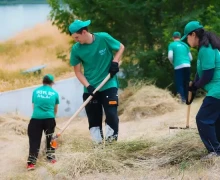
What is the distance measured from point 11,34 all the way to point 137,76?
709cm

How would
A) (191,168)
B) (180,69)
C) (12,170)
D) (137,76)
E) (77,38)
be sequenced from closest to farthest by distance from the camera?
(191,168) < (77,38) < (12,170) < (180,69) < (137,76)

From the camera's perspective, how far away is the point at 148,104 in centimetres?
998

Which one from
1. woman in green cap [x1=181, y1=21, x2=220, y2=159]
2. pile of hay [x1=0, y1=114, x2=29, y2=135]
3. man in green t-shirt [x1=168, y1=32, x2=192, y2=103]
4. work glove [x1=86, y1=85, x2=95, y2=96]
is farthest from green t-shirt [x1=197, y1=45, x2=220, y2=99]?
pile of hay [x1=0, y1=114, x2=29, y2=135]

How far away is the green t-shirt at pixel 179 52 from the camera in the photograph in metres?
9.75

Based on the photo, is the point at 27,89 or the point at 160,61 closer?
the point at 160,61

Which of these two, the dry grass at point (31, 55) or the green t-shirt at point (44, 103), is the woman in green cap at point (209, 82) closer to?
the green t-shirt at point (44, 103)

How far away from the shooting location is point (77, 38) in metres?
5.79

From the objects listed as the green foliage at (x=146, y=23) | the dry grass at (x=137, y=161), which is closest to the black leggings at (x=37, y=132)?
the dry grass at (x=137, y=161)

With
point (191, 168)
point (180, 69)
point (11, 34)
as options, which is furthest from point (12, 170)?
point (11, 34)

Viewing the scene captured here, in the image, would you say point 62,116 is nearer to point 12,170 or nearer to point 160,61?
point 160,61

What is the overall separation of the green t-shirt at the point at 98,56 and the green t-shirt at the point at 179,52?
3.99 metres

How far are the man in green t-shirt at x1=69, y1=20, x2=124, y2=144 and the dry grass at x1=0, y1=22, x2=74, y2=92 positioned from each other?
267 inches

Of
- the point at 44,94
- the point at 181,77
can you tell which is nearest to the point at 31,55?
the point at 181,77

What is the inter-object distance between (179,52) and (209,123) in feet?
16.0
